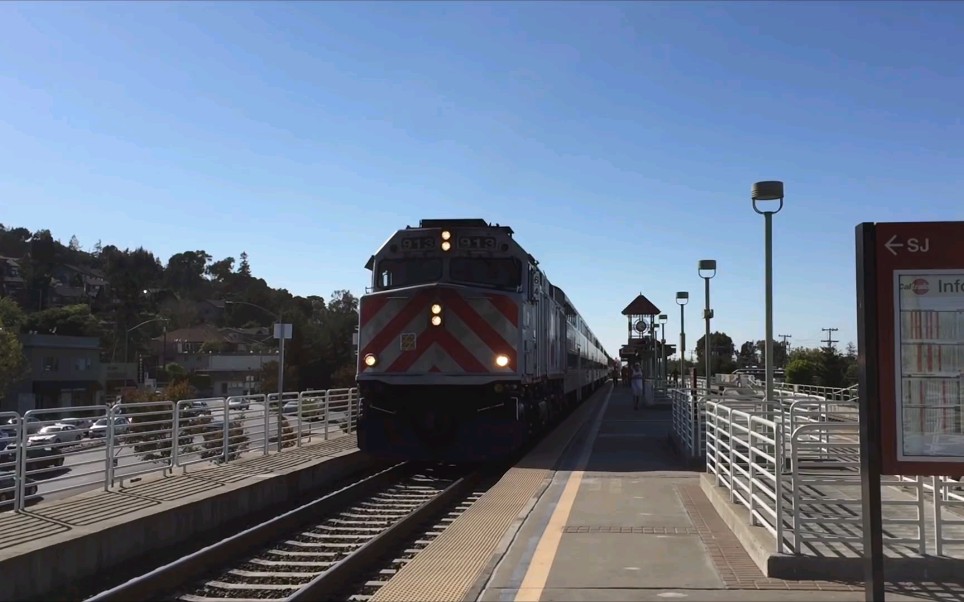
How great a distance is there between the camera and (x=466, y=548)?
780cm

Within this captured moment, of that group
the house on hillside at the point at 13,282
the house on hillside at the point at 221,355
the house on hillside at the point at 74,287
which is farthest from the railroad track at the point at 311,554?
the house on hillside at the point at 74,287

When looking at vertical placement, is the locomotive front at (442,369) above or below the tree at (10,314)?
below

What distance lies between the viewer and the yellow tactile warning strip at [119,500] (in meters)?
7.86

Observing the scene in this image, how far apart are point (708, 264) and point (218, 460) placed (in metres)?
11.7

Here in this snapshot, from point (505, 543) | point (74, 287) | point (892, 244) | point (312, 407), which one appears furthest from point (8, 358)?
point (74, 287)

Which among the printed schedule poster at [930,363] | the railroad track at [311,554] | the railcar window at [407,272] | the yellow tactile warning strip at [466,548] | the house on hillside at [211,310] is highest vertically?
the house on hillside at [211,310]

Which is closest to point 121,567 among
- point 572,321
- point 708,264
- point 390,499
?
point 390,499

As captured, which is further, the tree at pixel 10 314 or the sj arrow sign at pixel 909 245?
the tree at pixel 10 314

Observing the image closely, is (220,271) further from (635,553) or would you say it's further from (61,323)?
(635,553)

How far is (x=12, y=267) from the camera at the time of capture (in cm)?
9969

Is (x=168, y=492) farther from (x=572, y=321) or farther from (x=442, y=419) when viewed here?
(x=572, y=321)

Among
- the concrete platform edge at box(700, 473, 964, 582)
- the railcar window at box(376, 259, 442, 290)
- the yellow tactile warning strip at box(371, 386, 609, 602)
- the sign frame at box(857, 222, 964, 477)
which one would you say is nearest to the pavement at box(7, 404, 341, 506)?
the railcar window at box(376, 259, 442, 290)

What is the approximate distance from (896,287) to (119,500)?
8.35 m

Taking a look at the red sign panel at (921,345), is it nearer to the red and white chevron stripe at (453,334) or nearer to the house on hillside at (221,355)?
the red and white chevron stripe at (453,334)
